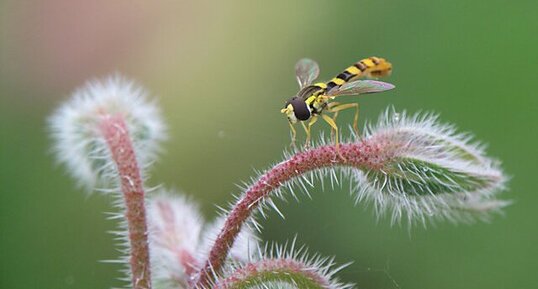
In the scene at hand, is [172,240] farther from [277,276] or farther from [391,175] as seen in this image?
[391,175]

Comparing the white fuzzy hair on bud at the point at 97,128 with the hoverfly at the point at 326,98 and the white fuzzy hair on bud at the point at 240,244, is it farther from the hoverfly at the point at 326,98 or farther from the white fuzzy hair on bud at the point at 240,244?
the hoverfly at the point at 326,98

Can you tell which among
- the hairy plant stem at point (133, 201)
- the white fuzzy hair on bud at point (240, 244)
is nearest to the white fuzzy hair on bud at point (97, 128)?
the hairy plant stem at point (133, 201)

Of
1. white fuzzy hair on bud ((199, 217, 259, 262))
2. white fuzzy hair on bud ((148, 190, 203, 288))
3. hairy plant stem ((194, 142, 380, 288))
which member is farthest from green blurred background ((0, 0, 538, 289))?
hairy plant stem ((194, 142, 380, 288))

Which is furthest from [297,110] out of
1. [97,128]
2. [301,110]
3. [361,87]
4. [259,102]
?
[259,102]

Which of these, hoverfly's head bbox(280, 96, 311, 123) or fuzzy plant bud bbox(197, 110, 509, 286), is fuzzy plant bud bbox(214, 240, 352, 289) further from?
hoverfly's head bbox(280, 96, 311, 123)

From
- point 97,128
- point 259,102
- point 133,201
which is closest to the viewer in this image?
point 133,201

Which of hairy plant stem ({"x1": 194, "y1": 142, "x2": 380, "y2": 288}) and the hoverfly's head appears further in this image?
the hoverfly's head

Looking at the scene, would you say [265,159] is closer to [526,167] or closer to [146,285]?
[526,167]
